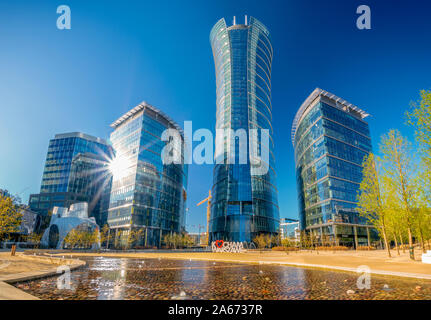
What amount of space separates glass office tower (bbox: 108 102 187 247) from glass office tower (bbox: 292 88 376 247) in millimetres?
59974

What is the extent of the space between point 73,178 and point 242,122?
7744 cm

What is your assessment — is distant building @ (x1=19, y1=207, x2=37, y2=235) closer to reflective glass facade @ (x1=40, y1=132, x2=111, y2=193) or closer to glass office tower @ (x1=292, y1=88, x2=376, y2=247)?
reflective glass facade @ (x1=40, y1=132, x2=111, y2=193)

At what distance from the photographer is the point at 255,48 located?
115000mm

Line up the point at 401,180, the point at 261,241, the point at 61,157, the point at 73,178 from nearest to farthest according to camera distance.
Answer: the point at 401,180
the point at 261,241
the point at 73,178
the point at 61,157

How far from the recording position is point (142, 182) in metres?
90.8

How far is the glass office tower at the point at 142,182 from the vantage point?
87375 mm

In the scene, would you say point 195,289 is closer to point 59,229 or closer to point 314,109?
point 59,229

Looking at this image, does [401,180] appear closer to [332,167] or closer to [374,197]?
[374,197]

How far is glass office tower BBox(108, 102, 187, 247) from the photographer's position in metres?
87.4

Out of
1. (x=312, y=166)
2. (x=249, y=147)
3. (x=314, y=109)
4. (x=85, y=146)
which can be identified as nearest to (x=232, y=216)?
(x=249, y=147)

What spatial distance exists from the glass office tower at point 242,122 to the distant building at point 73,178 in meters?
54.5

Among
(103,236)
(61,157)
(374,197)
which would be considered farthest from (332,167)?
(61,157)

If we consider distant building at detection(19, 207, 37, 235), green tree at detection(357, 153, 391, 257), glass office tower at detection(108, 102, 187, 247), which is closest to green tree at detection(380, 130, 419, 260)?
green tree at detection(357, 153, 391, 257)
